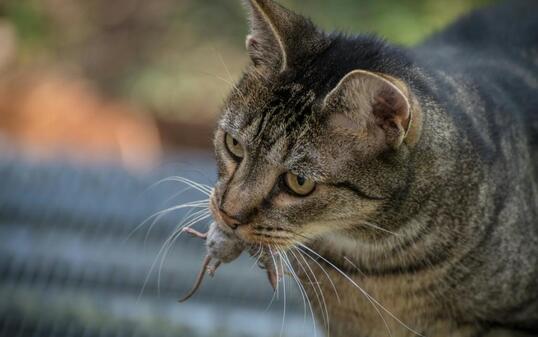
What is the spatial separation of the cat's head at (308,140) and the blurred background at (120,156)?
161 mm

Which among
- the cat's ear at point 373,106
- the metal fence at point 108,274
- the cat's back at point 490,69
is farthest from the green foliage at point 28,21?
the cat's ear at point 373,106

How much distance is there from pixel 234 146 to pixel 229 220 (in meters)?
0.17

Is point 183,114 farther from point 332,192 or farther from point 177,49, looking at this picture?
point 332,192

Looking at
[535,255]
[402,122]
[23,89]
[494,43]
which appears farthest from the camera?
[23,89]

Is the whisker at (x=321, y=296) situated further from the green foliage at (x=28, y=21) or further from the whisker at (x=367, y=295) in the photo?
the green foliage at (x=28, y=21)

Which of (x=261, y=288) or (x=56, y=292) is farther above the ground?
(x=261, y=288)

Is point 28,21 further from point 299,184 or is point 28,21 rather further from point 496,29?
point 299,184

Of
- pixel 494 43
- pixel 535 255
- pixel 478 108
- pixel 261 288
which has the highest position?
pixel 494 43

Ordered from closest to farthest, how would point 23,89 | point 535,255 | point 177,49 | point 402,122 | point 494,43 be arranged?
point 402,122
point 535,255
point 494,43
point 23,89
point 177,49

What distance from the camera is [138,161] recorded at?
4.46 metres

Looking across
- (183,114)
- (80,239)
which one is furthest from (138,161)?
(80,239)

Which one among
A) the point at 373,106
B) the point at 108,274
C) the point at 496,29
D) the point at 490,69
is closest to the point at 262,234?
the point at 373,106

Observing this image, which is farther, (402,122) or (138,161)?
(138,161)

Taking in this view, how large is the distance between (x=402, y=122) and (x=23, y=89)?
378cm
